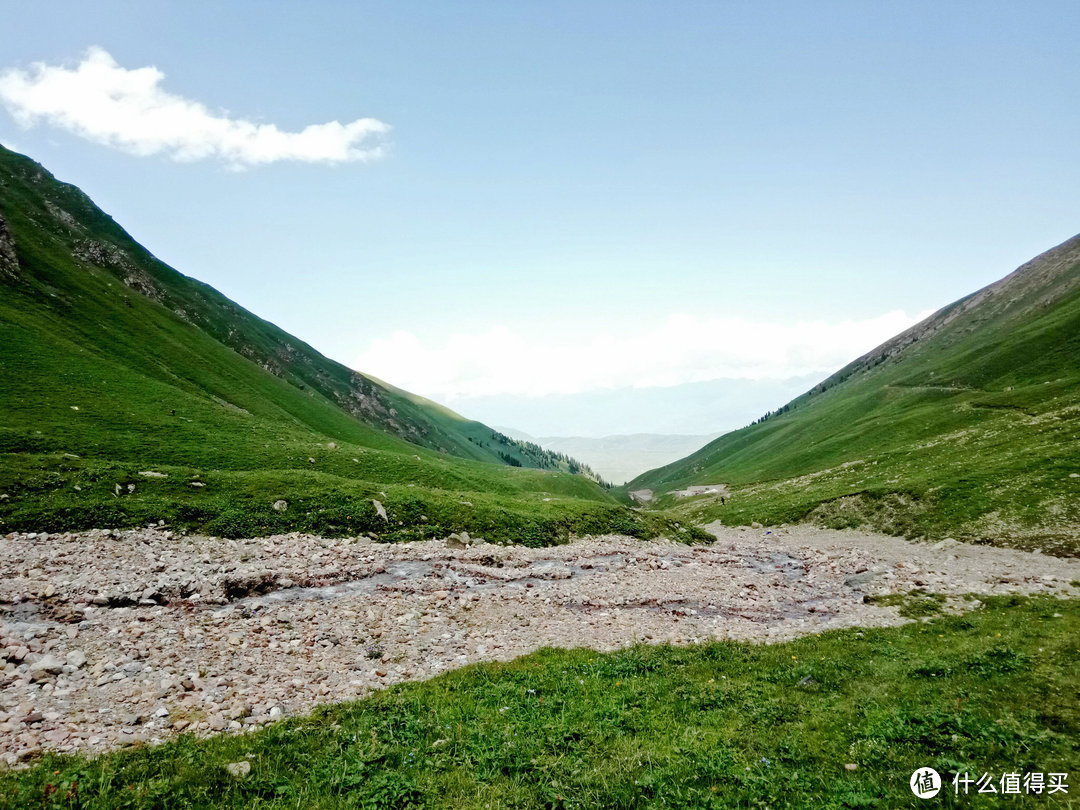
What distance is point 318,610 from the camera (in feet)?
69.4

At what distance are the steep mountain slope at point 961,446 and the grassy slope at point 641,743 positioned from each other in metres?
34.5

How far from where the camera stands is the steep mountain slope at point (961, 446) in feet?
145

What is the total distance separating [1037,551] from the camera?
36.1 m

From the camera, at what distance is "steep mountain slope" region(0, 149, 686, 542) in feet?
102

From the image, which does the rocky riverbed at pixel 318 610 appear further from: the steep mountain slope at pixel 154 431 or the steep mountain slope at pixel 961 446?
the steep mountain slope at pixel 961 446

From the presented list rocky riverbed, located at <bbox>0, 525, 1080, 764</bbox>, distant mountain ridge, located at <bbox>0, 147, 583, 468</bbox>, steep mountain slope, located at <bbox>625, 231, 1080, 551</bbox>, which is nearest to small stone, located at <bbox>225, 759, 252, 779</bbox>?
rocky riverbed, located at <bbox>0, 525, 1080, 764</bbox>

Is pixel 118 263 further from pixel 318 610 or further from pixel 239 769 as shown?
pixel 239 769

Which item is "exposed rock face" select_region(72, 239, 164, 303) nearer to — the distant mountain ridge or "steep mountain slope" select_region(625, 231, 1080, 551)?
→ the distant mountain ridge

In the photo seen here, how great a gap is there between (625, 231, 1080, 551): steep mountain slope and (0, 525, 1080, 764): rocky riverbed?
32.8ft

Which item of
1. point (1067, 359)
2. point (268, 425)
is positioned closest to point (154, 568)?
point (268, 425)

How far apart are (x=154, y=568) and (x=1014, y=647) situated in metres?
33.6

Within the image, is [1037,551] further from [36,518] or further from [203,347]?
[203,347]

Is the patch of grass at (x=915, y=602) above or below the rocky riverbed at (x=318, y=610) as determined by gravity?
above

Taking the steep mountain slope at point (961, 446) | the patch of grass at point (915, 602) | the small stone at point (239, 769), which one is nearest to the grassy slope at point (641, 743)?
the small stone at point (239, 769)
